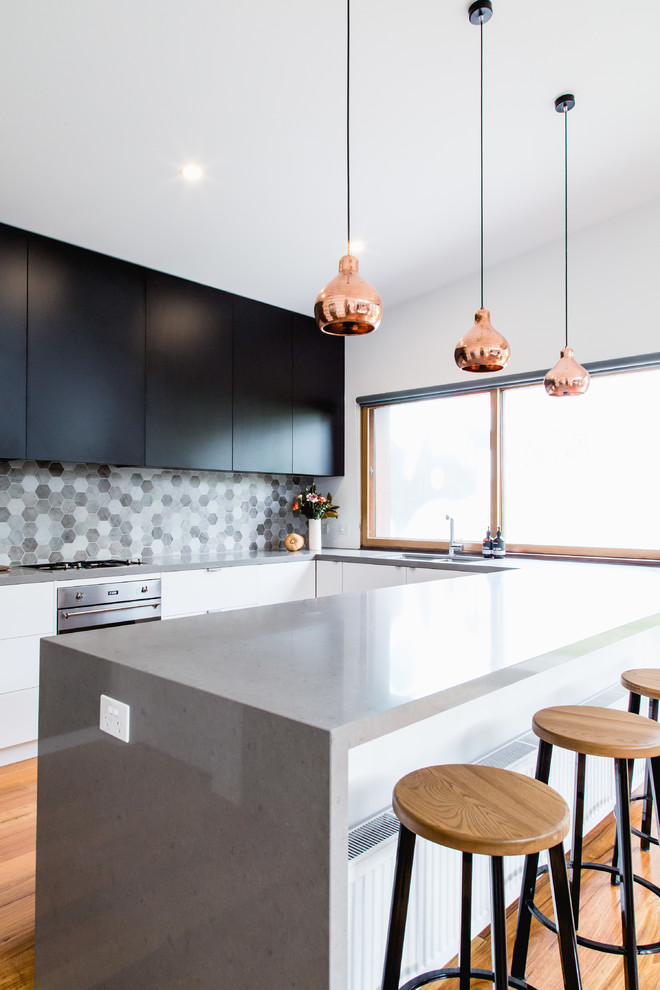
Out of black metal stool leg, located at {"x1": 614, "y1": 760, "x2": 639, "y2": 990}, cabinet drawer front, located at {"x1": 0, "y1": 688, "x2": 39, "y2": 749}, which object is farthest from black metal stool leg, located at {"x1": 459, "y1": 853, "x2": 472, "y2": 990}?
cabinet drawer front, located at {"x1": 0, "y1": 688, "x2": 39, "y2": 749}

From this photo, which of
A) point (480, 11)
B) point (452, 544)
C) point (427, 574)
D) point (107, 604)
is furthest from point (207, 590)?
point (480, 11)

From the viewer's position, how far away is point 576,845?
1771 millimetres

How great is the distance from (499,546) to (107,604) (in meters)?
2.36

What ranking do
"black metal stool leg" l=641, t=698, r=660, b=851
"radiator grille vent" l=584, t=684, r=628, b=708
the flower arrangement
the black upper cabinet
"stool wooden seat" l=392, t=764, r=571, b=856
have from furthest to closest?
the flower arrangement < the black upper cabinet < "radiator grille vent" l=584, t=684, r=628, b=708 < "black metal stool leg" l=641, t=698, r=660, b=851 < "stool wooden seat" l=392, t=764, r=571, b=856

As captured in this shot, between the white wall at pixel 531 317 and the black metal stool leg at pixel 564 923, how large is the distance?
9.81 ft

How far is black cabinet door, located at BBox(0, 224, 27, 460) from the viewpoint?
10.0ft

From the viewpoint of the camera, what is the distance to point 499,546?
404cm

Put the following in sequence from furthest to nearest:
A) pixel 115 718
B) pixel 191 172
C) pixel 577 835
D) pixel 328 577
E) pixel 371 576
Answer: pixel 328 577 → pixel 371 576 → pixel 191 172 → pixel 577 835 → pixel 115 718

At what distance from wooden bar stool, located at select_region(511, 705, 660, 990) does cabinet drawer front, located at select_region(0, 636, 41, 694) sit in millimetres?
2242

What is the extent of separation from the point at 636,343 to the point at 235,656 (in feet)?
10.1

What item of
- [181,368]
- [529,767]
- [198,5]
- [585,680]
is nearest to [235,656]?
[529,767]

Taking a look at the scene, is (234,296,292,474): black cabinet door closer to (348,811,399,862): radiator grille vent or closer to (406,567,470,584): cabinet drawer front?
(406,567,470,584): cabinet drawer front

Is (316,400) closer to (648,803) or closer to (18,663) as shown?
(18,663)

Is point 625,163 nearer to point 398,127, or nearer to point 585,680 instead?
point 398,127
